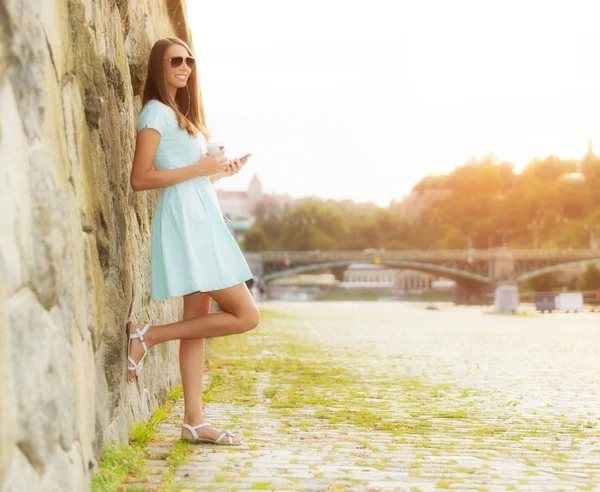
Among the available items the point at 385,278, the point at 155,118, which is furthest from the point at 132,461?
the point at 385,278

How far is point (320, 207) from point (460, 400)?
3926 inches

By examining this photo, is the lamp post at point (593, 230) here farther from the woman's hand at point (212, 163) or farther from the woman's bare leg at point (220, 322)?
the woman's hand at point (212, 163)

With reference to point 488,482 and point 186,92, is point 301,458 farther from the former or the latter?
point 186,92

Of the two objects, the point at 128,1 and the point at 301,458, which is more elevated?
the point at 128,1

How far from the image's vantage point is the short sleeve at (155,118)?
3820mm

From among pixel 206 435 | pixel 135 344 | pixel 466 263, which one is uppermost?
pixel 135 344

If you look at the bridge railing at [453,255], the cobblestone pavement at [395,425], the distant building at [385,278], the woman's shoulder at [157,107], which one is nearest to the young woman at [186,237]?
the woman's shoulder at [157,107]

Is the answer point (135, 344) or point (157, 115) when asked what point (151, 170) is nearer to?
point (157, 115)

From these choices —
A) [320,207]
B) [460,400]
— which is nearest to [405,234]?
[320,207]

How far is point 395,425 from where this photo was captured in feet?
15.8

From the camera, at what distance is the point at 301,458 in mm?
3801

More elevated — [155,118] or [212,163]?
[155,118]

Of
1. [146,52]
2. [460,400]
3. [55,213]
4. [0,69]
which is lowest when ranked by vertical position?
[460,400]

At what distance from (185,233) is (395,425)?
171 centimetres
